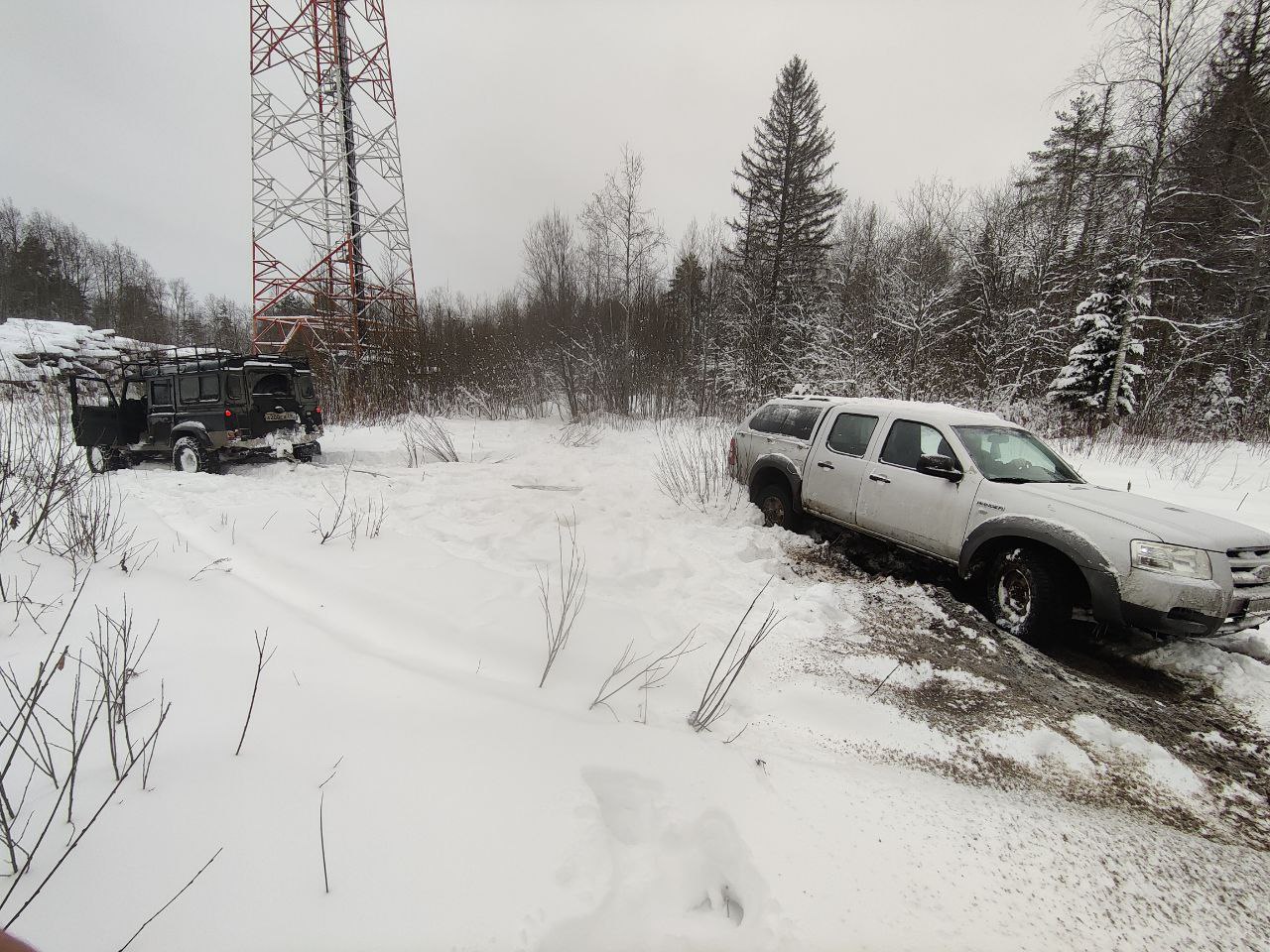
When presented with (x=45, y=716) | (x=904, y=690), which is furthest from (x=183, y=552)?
(x=904, y=690)

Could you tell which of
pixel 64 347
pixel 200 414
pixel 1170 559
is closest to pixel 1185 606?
pixel 1170 559

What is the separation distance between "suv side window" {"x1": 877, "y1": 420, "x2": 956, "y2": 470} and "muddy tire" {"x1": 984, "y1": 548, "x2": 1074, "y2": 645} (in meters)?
1.07

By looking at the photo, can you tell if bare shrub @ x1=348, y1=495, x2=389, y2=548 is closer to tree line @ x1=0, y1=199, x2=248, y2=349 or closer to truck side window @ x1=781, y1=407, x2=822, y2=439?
truck side window @ x1=781, y1=407, x2=822, y2=439

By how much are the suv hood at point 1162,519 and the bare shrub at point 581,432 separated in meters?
A: 10.2

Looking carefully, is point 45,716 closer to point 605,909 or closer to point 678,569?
point 605,909

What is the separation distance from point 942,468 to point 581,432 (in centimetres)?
1069

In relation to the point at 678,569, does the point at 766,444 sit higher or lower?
higher

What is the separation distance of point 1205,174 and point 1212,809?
18488mm

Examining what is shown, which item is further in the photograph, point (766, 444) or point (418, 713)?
point (766, 444)

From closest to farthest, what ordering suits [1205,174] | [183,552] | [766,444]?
[183,552] < [766,444] < [1205,174]

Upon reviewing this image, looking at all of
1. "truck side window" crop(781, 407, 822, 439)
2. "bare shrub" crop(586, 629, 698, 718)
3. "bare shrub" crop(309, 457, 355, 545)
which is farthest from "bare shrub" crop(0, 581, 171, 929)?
"truck side window" crop(781, 407, 822, 439)

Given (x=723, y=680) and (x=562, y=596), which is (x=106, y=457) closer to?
(x=562, y=596)

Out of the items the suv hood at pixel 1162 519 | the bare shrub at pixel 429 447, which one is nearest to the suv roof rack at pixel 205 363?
the bare shrub at pixel 429 447

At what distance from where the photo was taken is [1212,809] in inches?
92.2
